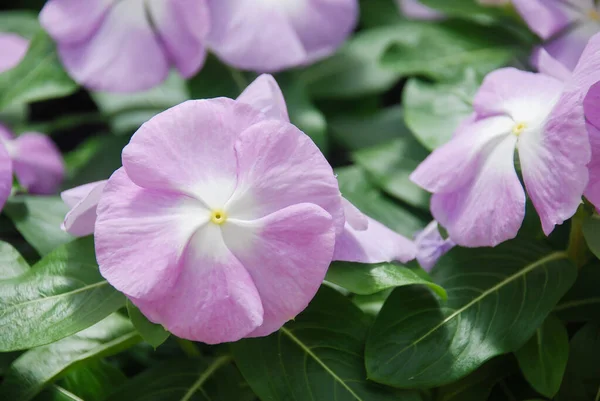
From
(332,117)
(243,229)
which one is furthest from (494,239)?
(332,117)

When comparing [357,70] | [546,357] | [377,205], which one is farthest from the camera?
[357,70]

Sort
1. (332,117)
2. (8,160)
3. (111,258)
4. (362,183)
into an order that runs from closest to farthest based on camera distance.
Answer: (111,258), (8,160), (362,183), (332,117)

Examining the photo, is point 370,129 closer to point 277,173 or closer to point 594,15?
point 594,15

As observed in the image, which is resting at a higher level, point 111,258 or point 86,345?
point 111,258

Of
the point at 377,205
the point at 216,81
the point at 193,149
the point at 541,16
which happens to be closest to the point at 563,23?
the point at 541,16

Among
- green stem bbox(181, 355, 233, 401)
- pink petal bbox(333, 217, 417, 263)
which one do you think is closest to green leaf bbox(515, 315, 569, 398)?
pink petal bbox(333, 217, 417, 263)

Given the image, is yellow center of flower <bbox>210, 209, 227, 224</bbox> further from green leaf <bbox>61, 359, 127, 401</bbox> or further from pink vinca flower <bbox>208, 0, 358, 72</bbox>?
pink vinca flower <bbox>208, 0, 358, 72</bbox>

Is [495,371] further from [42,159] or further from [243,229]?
[42,159]
